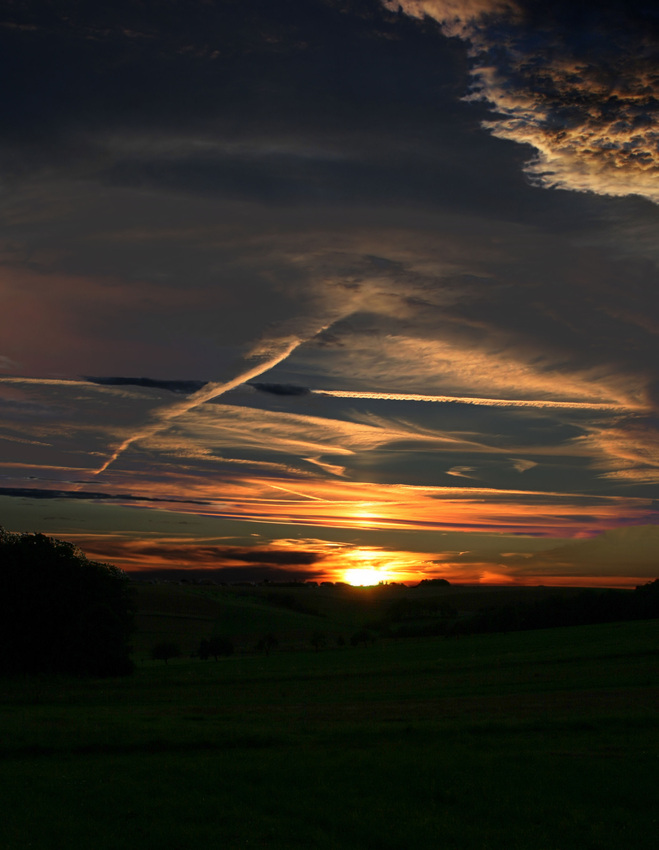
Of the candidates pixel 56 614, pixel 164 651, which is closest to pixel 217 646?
pixel 164 651

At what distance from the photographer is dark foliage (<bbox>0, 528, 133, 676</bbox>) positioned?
63281mm

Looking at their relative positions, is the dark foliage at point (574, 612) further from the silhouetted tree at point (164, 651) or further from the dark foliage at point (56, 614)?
the dark foliage at point (56, 614)

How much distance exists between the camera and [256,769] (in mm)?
22391

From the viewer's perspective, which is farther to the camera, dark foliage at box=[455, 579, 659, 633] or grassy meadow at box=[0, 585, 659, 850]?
dark foliage at box=[455, 579, 659, 633]

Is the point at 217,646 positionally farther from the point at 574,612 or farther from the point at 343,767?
the point at 343,767

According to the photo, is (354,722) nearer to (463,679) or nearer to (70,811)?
(70,811)

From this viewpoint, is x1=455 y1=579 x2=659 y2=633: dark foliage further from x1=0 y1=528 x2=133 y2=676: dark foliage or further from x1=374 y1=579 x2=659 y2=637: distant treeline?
x1=0 y1=528 x2=133 y2=676: dark foliage

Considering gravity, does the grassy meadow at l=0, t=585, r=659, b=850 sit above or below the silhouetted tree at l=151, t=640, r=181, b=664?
above

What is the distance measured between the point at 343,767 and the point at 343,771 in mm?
533

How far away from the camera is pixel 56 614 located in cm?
6450

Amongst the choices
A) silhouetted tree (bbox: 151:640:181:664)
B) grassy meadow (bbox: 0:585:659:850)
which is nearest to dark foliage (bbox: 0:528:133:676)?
grassy meadow (bbox: 0:585:659:850)

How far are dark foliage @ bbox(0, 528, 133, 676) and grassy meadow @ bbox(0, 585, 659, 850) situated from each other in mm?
12746

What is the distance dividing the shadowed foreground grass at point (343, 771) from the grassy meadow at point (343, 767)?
0.07m

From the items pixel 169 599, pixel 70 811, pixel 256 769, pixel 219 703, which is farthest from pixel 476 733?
pixel 169 599
